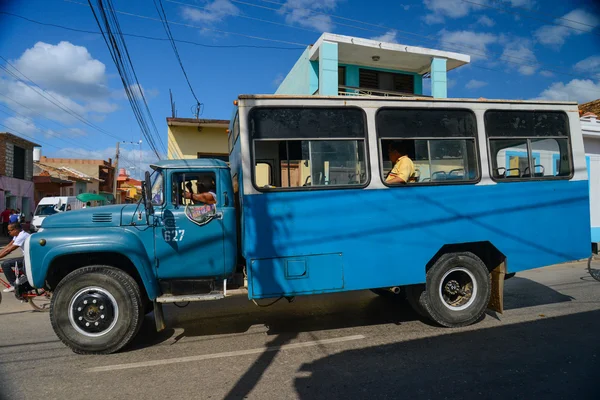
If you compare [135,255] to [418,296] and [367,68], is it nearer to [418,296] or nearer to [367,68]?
[418,296]

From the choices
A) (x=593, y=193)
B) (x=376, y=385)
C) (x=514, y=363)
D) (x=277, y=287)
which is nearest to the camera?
(x=376, y=385)

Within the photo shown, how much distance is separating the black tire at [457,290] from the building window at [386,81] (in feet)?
38.1

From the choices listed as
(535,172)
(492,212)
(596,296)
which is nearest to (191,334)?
(492,212)

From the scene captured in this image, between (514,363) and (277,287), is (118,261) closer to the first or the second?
(277,287)

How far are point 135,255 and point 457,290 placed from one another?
420 centimetres

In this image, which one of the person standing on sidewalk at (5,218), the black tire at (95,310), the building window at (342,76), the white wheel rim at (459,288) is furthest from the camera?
the person standing on sidewalk at (5,218)

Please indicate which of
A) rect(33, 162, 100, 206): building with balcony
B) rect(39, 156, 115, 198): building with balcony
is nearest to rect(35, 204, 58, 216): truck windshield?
rect(33, 162, 100, 206): building with balcony

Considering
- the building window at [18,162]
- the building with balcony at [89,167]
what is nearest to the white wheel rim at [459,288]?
the building window at [18,162]

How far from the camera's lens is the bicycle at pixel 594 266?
771cm

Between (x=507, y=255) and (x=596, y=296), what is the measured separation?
2.88 meters

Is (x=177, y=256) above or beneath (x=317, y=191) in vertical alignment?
beneath

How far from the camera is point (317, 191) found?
475 centimetres

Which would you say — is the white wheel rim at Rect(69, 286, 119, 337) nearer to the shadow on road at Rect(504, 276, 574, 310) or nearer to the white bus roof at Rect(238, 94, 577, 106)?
the white bus roof at Rect(238, 94, 577, 106)

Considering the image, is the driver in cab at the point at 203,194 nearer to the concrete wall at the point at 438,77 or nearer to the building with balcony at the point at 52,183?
the concrete wall at the point at 438,77
